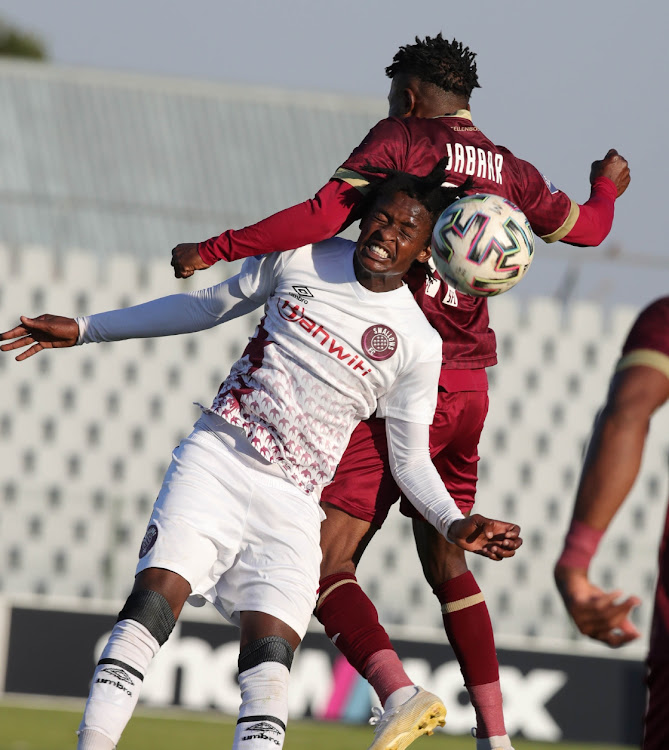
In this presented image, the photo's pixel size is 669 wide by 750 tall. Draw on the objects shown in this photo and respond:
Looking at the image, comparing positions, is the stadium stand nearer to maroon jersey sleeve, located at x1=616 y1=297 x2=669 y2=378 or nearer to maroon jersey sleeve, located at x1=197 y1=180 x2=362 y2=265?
maroon jersey sleeve, located at x1=197 y1=180 x2=362 y2=265

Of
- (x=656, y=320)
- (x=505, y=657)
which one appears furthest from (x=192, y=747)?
(x=656, y=320)

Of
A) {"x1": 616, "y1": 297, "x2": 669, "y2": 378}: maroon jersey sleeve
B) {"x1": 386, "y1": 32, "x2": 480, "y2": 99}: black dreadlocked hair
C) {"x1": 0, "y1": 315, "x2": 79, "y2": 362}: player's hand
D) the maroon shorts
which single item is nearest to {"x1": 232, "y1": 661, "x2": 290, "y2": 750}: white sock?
the maroon shorts

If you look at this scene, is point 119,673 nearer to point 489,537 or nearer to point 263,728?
point 263,728

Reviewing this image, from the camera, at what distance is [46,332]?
4.32 meters

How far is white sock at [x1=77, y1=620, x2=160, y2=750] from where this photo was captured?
3682 millimetres

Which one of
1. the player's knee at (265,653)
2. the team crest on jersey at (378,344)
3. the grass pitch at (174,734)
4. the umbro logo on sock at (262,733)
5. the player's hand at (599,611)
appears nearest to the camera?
the player's hand at (599,611)

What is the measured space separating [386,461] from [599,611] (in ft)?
6.45

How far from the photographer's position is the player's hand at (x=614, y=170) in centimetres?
493

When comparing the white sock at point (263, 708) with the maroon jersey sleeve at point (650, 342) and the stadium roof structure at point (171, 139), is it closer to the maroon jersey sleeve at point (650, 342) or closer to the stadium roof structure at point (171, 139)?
the maroon jersey sleeve at point (650, 342)

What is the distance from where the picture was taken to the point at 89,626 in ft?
29.2

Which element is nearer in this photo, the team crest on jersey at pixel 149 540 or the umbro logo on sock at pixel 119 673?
the umbro logo on sock at pixel 119 673

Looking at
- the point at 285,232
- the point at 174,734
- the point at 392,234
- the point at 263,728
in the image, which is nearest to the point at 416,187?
the point at 392,234

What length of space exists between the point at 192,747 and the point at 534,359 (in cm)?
443

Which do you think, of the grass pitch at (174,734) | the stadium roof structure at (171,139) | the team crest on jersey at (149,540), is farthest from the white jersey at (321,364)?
the stadium roof structure at (171,139)
